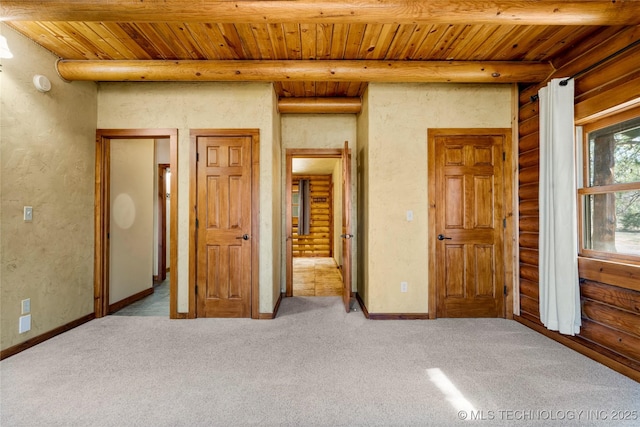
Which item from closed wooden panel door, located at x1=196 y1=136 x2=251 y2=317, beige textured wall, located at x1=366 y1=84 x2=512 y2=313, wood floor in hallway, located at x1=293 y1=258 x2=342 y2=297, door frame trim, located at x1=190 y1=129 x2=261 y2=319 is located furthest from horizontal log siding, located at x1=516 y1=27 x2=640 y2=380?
closed wooden panel door, located at x1=196 y1=136 x2=251 y2=317

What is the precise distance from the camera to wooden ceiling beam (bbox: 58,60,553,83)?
9.51 ft

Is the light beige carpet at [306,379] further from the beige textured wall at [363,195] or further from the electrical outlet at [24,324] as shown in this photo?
the beige textured wall at [363,195]

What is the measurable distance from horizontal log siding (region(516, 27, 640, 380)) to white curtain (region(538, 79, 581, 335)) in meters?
0.08

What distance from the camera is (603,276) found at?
2.33 m

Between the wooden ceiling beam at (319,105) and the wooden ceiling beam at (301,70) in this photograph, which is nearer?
the wooden ceiling beam at (301,70)

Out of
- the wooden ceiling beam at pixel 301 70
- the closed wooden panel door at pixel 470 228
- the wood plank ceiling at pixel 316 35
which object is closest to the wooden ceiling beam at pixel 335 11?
the wood plank ceiling at pixel 316 35

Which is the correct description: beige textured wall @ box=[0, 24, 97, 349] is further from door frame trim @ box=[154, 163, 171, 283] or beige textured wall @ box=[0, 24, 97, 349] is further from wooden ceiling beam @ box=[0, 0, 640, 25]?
door frame trim @ box=[154, 163, 171, 283]

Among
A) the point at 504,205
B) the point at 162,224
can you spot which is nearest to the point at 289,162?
the point at 504,205

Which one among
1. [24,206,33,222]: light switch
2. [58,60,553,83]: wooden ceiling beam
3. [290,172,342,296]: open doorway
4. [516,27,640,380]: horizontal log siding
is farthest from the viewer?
[290,172,342,296]: open doorway

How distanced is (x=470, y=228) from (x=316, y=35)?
2.53 meters

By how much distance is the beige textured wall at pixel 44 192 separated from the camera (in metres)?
2.40

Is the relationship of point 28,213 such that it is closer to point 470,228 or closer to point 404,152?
point 404,152

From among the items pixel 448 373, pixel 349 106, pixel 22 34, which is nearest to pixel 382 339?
pixel 448 373

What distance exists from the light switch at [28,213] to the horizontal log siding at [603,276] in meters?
4.70
